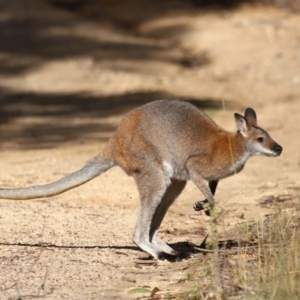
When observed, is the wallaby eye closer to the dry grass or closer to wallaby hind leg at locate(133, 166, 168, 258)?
the dry grass

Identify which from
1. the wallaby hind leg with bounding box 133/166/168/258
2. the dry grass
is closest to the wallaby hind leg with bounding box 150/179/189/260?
the wallaby hind leg with bounding box 133/166/168/258

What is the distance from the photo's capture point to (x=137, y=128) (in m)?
6.56

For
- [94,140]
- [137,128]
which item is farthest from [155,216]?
[94,140]

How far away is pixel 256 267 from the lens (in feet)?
19.0

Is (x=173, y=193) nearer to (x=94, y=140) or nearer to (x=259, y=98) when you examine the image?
(x=94, y=140)

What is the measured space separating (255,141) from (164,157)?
0.88 metres

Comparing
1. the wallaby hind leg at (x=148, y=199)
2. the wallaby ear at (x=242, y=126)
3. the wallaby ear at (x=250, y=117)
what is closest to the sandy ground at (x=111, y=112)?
the wallaby hind leg at (x=148, y=199)

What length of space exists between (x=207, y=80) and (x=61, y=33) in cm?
412

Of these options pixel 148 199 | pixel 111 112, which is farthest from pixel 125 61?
pixel 148 199

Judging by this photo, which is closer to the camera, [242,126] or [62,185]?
[62,185]

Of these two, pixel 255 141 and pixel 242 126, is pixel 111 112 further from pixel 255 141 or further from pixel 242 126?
pixel 255 141

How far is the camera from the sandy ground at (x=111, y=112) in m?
6.26

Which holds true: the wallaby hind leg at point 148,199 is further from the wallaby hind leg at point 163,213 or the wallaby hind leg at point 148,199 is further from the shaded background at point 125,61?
the shaded background at point 125,61

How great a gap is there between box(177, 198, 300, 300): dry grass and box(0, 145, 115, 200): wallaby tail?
1168 mm
